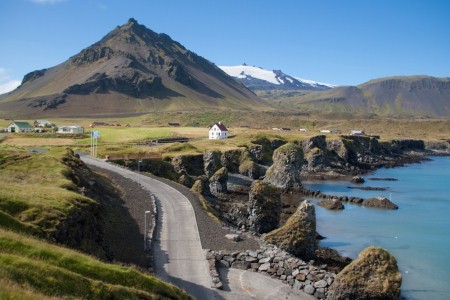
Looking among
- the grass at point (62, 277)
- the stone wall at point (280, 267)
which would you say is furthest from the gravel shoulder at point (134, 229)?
the grass at point (62, 277)

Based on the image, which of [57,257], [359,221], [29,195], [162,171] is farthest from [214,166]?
[57,257]

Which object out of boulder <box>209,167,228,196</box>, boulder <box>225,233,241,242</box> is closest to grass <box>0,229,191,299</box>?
boulder <box>225,233,241,242</box>

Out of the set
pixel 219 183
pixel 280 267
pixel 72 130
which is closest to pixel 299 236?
pixel 280 267

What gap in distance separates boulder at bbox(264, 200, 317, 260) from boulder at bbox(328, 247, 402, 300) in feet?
29.2

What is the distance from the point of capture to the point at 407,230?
56.6 m

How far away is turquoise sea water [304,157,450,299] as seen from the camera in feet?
130

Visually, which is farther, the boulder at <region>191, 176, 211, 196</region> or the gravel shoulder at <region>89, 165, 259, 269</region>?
the boulder at <region>191, 176, 211, 196</region>

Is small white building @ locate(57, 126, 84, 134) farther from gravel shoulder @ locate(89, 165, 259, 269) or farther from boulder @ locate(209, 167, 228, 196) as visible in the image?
gravel shoulder @ locate(89, 165, 259, 269)

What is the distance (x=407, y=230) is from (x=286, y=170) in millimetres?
29472

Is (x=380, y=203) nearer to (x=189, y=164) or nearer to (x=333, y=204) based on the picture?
(x=333, y=204)

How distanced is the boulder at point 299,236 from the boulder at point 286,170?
132 feet

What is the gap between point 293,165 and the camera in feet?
275

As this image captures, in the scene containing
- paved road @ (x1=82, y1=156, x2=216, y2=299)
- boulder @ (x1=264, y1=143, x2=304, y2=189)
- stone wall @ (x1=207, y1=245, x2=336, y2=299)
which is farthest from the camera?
boulder @ (x1=264, y1=143, x2=304, y2=189)

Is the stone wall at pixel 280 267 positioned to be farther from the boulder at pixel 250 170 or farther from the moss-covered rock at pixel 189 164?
the boulder at pixel 250 170
